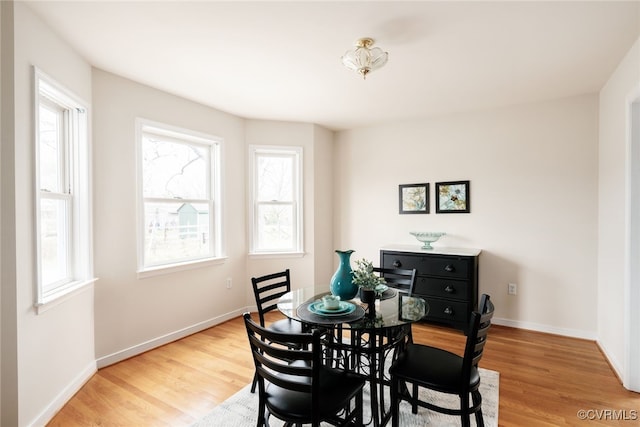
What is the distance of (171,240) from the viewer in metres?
3.48

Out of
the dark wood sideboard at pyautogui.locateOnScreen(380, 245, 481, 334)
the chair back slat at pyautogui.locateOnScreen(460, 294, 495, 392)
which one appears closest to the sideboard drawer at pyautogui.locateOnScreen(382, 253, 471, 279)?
the dark wood sideboard at pyautogui.locateOnScreen(380, 245, 481, 334)

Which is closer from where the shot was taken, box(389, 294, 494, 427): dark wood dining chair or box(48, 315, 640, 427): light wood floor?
box(389, 294, 494, 427): dark wood dining chair

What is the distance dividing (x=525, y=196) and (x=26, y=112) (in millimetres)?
4451

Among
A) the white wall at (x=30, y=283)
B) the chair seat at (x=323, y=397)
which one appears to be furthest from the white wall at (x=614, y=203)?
the white wall at (x=30, y=283)

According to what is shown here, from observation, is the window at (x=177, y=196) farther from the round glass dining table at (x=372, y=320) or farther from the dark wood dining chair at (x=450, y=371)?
the dark wood dining chair at (x=450, y=371)

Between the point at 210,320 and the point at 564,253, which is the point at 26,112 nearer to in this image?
the point at 210,320

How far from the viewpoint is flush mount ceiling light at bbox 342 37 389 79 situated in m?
2.20

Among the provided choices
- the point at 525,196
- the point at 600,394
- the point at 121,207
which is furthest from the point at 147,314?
the point at 525,196

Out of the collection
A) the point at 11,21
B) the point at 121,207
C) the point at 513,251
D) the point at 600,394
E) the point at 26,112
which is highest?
the point at 11,21

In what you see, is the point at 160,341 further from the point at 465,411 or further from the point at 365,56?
the point at 365,56

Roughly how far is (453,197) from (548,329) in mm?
1761

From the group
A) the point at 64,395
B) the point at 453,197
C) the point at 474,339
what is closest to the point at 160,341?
the point at 64,395

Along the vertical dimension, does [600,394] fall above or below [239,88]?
below

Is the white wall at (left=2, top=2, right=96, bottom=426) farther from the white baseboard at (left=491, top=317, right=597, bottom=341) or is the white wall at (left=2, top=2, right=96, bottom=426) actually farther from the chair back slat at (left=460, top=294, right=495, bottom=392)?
the white baseboard at (left=491, top=317, right=597, bottom=341)
